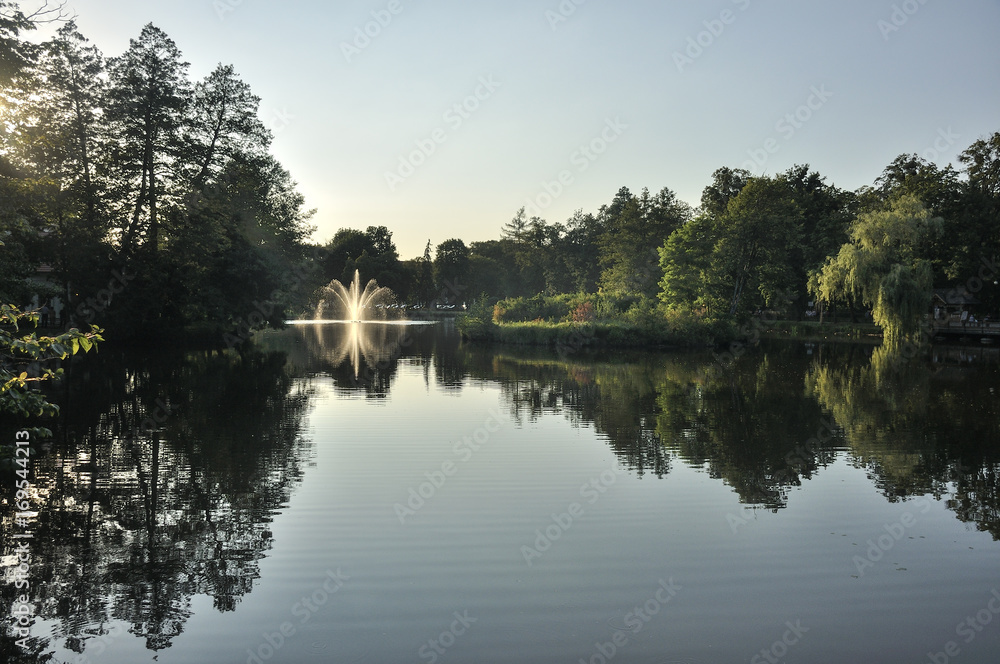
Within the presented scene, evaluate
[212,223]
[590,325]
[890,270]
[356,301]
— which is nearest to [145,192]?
[212,223]

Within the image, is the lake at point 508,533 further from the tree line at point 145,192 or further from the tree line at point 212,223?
the tree line at point 145,192

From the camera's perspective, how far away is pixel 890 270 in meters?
40.1

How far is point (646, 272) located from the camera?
200 feet

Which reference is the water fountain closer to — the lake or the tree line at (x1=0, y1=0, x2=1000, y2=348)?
the tree line at (x1=0, y1=0, x2=1000, y2=348)

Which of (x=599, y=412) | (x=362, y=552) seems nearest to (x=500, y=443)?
(x=599, y=412)

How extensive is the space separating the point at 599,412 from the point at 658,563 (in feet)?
29.8

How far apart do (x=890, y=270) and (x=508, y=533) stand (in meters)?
40.5

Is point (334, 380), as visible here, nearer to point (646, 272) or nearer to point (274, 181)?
point (274, 181)

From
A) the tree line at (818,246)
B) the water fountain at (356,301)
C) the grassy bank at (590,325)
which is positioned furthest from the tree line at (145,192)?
the water fountain at (356,301)

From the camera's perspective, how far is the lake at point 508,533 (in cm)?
513

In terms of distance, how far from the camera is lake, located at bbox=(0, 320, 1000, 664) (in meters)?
5.13

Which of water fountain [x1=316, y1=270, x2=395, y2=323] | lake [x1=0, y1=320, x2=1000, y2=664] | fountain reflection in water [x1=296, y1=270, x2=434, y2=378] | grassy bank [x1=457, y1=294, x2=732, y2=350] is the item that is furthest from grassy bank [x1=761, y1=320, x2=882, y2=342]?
water fountain [x1=316, y1=270, x2=395, y2=323]

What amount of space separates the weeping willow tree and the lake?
82.5 ft

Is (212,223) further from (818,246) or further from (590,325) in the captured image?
(818,246)
